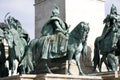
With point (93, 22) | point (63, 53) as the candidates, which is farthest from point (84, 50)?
point (93, 22)

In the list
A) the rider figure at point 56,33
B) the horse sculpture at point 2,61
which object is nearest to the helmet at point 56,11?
the rider figure at point 56,33

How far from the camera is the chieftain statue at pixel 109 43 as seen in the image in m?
16.4

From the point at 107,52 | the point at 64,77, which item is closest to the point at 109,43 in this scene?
the point at 107,52

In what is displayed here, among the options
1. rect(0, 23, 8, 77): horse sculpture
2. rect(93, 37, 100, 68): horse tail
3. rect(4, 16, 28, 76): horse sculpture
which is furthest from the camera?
rect(0, 23, 8, 77): horse sculpture

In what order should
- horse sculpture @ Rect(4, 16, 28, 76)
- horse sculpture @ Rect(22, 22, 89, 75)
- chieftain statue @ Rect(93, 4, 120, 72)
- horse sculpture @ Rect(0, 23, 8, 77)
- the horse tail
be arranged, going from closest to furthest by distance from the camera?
1. horse sculpture @ Rect(22, 22, 89, 75)
2. horse sculpture @ Rect(4, 16, 28, 76)
3. chieftain statue @ Rect(93, 4, 120, 72)
4. the horse tail
5. horse sculpture @ Rect(0, 23, 8, 77)

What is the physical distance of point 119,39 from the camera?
16.4 m

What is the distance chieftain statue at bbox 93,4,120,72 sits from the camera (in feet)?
53.8

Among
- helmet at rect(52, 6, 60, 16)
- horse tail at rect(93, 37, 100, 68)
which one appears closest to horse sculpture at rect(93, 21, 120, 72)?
horse tail at rect(93, 37, 100, 68)

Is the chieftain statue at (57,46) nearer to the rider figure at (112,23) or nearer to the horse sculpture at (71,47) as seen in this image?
the horse sculpture at (71,47)

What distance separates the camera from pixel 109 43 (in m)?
16.5

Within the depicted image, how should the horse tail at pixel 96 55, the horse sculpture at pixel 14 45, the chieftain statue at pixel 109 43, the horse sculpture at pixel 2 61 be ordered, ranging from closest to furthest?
the horse sculpture at pixel 14 45 < the chieftain statue at pixel 109 43 < the horse tail at pixel 96 55 < the horse sculpture at pixel 2 61

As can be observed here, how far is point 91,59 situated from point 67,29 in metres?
1.93

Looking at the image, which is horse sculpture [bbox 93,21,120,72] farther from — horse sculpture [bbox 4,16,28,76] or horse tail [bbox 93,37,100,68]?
horse sculpture [bbox 4,16,28,76]

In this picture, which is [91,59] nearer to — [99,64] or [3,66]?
[99,64]
